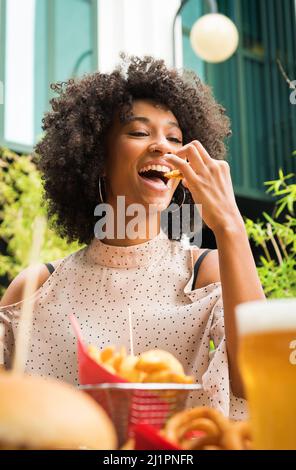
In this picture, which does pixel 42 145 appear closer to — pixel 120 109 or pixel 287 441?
pixel 120 109

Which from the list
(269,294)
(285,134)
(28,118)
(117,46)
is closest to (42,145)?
(269,294)

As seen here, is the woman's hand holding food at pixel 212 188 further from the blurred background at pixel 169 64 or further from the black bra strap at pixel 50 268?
the blurred background at pixel 169 64

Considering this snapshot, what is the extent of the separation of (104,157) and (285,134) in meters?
6.73

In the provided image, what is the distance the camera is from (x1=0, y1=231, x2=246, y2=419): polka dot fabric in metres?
1.86

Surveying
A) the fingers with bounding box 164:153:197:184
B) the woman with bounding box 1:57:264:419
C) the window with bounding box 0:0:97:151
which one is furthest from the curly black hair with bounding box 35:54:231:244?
the window with bounding box 0:0:97:151

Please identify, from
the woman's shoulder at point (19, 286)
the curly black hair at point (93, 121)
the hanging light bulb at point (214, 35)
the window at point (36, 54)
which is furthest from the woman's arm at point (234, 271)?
the window at point (36, 54)

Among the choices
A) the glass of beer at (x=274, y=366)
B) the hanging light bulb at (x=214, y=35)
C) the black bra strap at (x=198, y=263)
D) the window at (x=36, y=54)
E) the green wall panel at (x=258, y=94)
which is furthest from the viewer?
the green wall panel at (x=258, y=94)

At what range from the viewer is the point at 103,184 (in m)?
2.32

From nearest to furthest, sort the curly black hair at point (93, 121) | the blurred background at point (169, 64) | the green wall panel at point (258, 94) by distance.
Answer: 1. the curly black hair at point (93, 121)
2. the blurred background at point (169, 64)
3. the green wall panel at point (258, 94)

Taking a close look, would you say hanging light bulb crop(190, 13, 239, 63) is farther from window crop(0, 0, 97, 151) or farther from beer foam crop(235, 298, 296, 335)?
beer foam crop(235, 298, 296, 335)

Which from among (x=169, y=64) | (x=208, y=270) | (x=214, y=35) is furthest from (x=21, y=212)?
(x=208, y=270)

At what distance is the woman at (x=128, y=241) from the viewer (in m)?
1.88

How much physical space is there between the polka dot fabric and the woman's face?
171 millimetres

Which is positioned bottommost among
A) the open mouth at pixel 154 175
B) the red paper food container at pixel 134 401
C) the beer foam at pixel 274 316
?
the red paper food container at pixel 134 401
